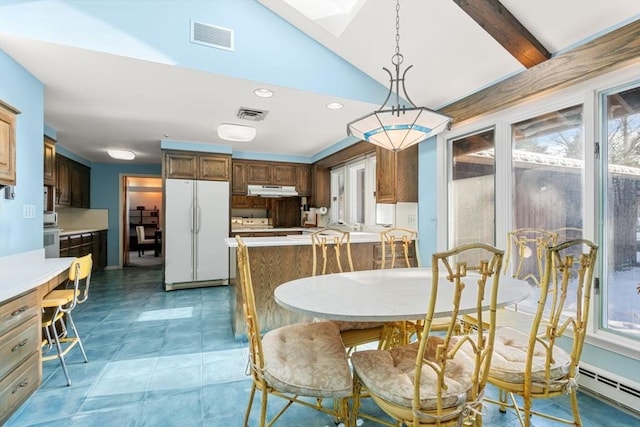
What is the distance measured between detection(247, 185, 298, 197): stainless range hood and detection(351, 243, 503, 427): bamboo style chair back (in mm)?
4339

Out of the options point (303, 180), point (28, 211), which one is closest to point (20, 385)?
point (28, 211)

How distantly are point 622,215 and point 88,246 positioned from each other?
7.13 meters

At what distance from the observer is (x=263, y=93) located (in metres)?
2.87

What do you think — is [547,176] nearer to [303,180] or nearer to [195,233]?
[303,180]

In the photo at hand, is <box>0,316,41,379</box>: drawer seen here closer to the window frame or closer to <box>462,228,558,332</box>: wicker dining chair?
<box>462,228,558,332</box>: wicker dining chair

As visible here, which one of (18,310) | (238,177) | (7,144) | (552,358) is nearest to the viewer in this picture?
(552,358)

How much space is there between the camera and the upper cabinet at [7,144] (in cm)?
195

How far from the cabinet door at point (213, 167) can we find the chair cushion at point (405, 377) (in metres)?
4.20

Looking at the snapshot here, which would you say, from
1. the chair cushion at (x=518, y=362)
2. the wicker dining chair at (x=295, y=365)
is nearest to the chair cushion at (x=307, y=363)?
the wicker dining chair at (x=295, y=365)

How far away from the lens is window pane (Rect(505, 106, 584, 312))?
2166 millimetres

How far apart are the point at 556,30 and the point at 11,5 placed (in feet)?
11.5

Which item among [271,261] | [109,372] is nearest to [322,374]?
[271,261]

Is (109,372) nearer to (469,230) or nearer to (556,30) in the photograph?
(469,230)

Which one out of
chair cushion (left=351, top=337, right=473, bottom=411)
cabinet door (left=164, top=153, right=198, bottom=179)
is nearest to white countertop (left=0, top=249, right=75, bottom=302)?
chair cushion (left=351, top=337, right=473, bottom=411)
